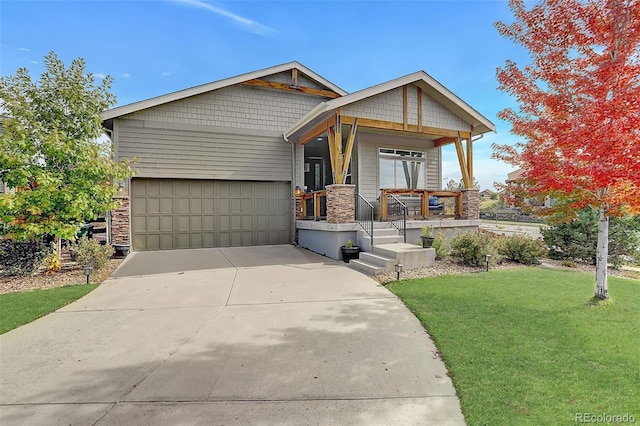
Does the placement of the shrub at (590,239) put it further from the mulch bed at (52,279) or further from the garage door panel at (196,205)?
the mulch bed at (52,279)

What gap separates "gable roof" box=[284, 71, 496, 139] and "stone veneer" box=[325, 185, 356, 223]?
2.18 m

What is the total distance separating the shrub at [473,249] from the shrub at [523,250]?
898 millimetres

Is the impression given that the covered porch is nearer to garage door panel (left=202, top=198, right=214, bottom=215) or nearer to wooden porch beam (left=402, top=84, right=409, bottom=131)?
wooden porch beam (left=402, top=84, right=409, bottom=131)

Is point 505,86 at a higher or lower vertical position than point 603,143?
higher

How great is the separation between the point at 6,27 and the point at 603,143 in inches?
510

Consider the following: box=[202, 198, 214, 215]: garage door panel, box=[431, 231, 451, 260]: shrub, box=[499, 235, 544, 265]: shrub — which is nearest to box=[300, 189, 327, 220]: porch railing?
box=[202, 198, 214, 215]: garage door panel

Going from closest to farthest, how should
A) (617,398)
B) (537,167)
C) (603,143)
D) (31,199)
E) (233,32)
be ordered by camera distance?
(617,398), (603,143), (537,167), (31,199), (233,32)

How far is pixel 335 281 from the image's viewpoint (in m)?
6.75

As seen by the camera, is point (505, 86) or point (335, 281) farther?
point (335, 281)

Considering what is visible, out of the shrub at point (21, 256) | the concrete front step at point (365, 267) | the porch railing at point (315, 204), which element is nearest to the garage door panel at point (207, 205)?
the porch railing at point (315, 204)

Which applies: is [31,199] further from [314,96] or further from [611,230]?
[611,230]

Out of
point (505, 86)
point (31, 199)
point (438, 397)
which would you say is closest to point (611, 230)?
point (505, 86)

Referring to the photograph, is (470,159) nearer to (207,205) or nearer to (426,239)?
(426,239)

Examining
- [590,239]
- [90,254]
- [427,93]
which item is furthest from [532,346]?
[90,254]
